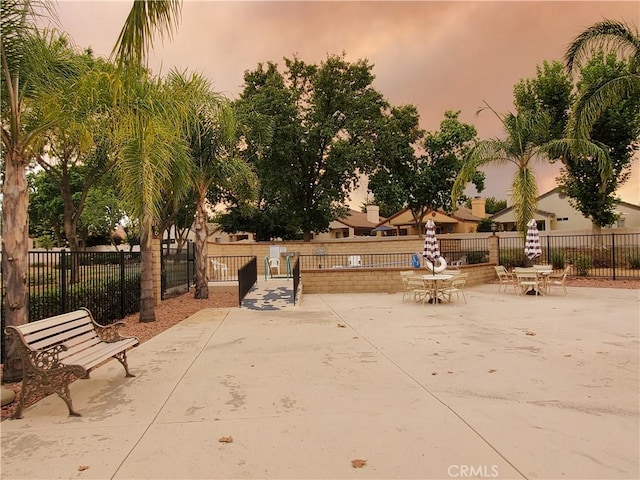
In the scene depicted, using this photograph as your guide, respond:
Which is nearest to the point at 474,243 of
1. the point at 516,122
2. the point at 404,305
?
the point at 516,122

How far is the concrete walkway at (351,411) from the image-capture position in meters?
3.02

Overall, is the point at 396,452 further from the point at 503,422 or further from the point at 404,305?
the point at 404,305

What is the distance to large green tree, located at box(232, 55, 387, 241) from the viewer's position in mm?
26641

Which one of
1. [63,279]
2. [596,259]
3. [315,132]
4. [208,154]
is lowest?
[596,259]

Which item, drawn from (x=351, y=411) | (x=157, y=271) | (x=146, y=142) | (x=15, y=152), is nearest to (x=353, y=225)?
(x=157, y=271)

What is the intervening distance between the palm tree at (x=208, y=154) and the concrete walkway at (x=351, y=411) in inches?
229

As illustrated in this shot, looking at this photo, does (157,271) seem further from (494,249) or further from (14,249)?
(494,249)

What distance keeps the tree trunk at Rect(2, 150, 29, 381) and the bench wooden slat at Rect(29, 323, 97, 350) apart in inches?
26.1

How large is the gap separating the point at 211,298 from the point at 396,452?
11.6m

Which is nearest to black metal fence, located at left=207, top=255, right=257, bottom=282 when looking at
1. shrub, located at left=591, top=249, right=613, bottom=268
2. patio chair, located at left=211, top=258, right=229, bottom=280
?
patio chair, located at left=211, top=258, right=229, bottom=280

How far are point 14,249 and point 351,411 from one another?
4567 millimetres

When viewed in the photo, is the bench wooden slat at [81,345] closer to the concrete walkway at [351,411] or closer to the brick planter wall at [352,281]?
the concrete walkway at [351,411]

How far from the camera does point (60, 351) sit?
13.7ft

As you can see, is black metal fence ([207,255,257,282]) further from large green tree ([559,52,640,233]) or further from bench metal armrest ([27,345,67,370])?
large green tree ([559,52,640,233])
